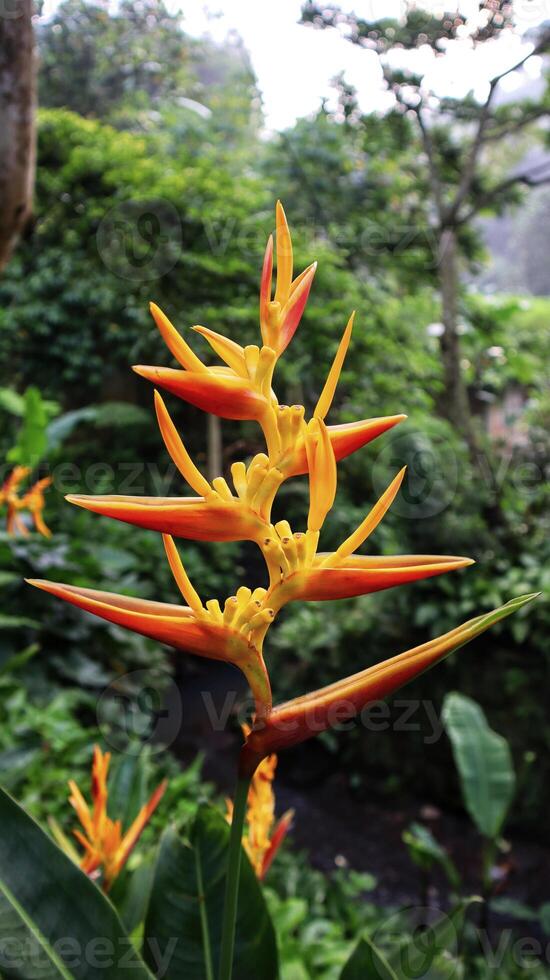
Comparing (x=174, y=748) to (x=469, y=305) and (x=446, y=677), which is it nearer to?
(x=446, y=677)

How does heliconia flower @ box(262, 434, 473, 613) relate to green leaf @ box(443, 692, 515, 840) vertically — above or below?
above

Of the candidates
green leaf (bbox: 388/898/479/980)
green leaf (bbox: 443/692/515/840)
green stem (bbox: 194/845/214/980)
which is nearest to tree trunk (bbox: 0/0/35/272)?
green stem (bbox: 194/845/214/980)

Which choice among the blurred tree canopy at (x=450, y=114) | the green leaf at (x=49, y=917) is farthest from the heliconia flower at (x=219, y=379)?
the blurred tree canopy at (x=450, y=114)

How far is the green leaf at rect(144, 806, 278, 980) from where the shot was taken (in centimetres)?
54

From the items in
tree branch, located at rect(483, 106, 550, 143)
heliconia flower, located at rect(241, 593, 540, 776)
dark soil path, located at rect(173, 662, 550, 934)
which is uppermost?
tree branch, located at rect(483, 106, 550, 143)

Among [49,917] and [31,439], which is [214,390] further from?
[31,439]

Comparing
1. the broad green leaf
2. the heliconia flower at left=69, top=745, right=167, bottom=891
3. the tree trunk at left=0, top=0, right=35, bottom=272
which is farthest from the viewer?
the tree trunk at left=0, top=0, right=35, bottom=272

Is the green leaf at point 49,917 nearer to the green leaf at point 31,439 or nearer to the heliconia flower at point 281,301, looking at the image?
the heliconia flower at point 281,301

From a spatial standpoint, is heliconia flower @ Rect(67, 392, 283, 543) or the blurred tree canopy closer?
heliconia flower @ Rect(67, 392, 283, 543)

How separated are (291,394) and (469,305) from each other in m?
1.78

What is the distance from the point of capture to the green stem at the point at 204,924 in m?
0.55

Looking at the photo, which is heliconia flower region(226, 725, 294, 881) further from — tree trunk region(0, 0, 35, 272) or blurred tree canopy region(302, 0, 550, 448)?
blurred tree canopy region(302, 0, 550, 448)

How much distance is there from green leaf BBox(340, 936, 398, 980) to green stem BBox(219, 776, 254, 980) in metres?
0.15

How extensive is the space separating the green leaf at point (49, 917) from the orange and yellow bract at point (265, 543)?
167mm
